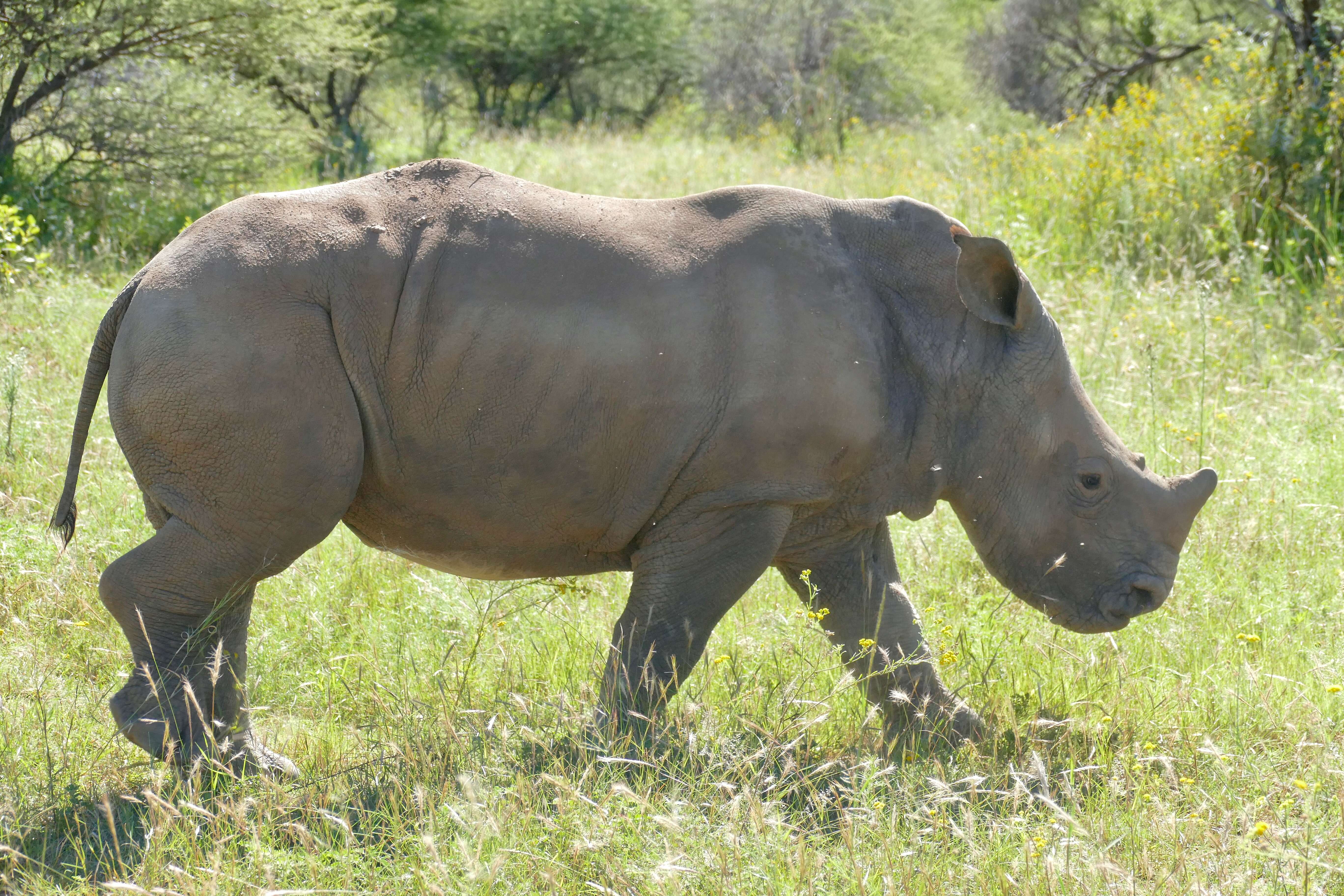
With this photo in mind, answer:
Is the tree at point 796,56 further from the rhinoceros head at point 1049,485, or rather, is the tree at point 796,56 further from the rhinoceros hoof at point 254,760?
the rhinoceros hoof at point 254,760

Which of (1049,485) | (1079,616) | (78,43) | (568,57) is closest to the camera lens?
(1049,485)

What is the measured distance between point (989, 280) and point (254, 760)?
2.77m

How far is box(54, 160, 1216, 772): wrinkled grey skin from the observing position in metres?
3.62

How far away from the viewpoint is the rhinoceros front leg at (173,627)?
A: 12.1ft

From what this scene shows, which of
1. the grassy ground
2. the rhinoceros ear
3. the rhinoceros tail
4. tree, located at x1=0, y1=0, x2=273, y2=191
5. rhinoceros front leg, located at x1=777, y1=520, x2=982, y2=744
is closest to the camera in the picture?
the grassy ground

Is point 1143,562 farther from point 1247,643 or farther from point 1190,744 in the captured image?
point 1247,643

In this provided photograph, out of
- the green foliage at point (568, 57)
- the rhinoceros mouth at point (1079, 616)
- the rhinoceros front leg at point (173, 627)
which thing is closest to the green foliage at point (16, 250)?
the rhinoceros front leg at point (173, 627)

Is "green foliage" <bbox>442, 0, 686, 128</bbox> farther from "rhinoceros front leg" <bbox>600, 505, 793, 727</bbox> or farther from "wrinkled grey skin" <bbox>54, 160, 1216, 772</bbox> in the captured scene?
"rhinoceros front leg" <bbox>600, 505, 793, 727</bbox>

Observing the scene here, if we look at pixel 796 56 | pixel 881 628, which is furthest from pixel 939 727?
pixel 796 56

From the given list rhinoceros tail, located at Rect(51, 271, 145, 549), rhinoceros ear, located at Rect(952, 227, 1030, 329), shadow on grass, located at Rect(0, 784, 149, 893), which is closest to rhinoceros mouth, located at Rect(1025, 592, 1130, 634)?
rhinoceros ear, located at Rect(952, 227, 1030, 329)

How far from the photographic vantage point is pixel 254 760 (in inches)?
157

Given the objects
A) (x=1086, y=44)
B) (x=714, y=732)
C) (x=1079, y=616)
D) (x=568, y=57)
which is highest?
(x=1086, y=44)

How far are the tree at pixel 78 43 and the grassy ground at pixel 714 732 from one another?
4.26 metres

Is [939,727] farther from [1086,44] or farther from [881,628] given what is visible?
[1086,44]
